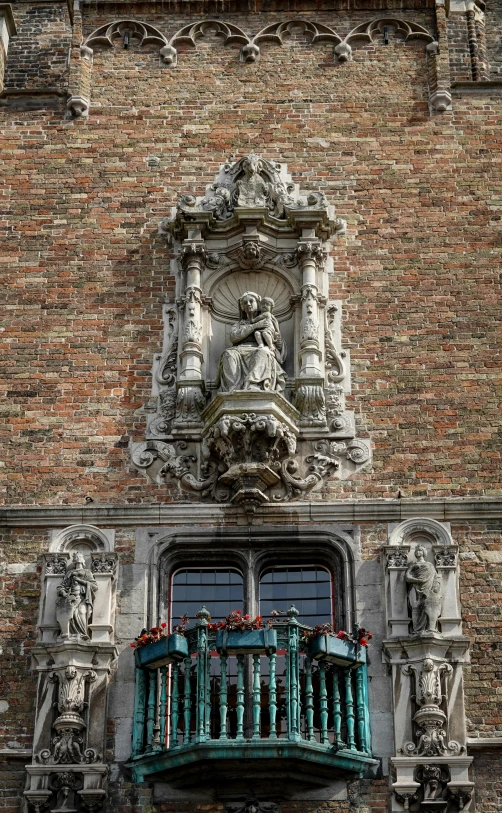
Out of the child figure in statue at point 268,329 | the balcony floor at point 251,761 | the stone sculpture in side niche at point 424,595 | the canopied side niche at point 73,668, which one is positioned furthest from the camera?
the child figure in statue at point 268,329

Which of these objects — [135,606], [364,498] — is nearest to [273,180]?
[364,498]

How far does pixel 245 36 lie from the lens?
20312mm

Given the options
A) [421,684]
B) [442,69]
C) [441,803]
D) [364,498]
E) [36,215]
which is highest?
[442,69]

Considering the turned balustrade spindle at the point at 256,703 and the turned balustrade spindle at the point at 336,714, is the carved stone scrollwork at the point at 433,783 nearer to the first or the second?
the turned balustrade spindle at the point at 336,714

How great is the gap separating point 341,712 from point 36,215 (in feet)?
23.0

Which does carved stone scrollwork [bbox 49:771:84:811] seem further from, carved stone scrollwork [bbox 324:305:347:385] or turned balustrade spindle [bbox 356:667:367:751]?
carved stone scrollwork [bbox 324:305:347:385]

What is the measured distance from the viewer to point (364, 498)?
55.7 ft

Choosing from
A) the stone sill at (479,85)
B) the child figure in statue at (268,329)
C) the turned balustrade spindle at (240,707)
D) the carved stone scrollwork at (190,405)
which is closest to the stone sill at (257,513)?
the carved stone scrollwork at (190,405)

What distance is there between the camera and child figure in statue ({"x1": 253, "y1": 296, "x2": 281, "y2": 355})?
17.6 meters

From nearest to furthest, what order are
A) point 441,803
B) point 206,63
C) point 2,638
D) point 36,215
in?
point 441,803, point 2,638, point 36,215, point 206,63

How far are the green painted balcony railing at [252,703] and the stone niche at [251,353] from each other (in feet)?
6.67

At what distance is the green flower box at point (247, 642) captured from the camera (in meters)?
15.0

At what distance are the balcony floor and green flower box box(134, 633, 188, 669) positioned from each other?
0.85 m

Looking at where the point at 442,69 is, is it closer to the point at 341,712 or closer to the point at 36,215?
the point at 36,215
